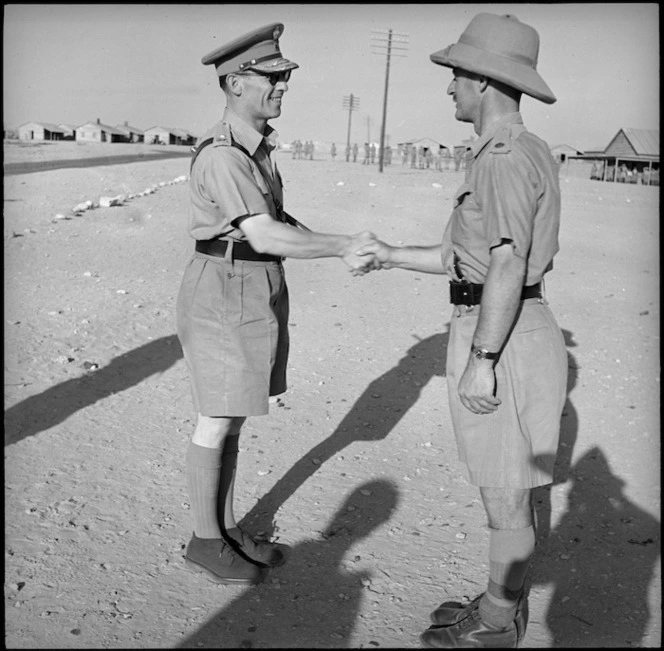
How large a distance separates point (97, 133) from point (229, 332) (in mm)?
83529

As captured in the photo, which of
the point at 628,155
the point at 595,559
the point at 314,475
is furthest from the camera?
the point at 628,155

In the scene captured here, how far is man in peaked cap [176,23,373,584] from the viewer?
349 cm

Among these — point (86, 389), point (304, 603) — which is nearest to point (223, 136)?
point (304, 603)

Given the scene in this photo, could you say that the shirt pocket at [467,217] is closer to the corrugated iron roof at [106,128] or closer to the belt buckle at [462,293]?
the belt buckle at [462,293]

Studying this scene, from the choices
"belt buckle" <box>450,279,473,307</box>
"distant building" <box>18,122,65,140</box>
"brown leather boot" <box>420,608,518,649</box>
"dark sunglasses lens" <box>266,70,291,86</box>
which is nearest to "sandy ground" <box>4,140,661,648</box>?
"brown leather boot" <box>420,608,518,649</box>

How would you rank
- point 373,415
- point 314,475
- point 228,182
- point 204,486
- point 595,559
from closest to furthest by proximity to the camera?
point 228,182
point 204,486
point 595,559
point 314,475
point 373,415

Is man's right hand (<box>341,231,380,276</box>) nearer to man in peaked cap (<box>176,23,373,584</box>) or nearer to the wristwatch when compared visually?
man in peaked cap (<box>176,23,373,584</box>)

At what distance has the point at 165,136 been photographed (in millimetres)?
81562

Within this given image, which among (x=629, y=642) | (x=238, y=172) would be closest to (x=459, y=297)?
(x=238, y=172)

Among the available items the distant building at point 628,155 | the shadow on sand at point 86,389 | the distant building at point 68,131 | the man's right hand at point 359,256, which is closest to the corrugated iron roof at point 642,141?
the distant building at point 628,155

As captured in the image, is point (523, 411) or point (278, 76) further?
point (278, 76)

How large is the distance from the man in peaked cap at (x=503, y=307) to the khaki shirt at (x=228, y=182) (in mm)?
887

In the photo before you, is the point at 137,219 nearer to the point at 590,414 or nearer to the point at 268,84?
the point at 590,414

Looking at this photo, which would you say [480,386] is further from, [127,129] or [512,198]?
[127,129]
